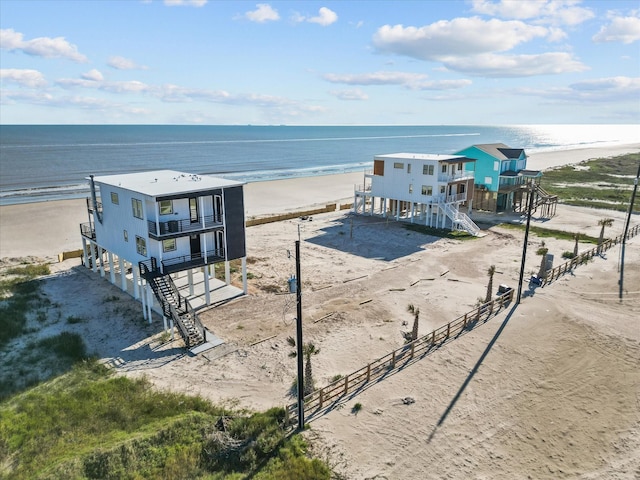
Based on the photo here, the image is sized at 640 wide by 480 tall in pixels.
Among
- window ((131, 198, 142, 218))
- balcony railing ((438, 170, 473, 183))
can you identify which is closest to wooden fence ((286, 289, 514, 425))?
window ((131, 198, 142, 218))

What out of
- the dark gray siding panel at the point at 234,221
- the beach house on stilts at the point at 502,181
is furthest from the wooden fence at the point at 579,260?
the dark gray siding panel at the point at 234,221

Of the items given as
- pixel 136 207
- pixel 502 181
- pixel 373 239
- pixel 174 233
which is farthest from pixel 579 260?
pixel 136 207

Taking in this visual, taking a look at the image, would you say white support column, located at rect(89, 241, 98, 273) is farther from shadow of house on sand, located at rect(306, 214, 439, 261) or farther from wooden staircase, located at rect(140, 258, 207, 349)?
shadow of house on sand, located at rect(306, 214, 439, 261)

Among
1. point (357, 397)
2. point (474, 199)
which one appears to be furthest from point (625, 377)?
point (474, 199)

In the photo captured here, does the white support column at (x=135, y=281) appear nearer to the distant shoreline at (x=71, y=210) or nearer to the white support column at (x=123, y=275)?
the white support column at (x=123, y=275)

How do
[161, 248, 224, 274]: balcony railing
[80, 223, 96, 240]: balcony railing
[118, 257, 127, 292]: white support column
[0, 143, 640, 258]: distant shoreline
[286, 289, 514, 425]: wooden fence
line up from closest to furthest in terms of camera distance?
1. [286, 289, 514, 425]: wooden fence
2. [161, 248, 224, 274]: balcony railing
3. [118, 257, 127, 292]: white support column
4. [80, 223, 96, 240]: balcony railing
5. [0, 143, 640, 258]: distant shoreline
